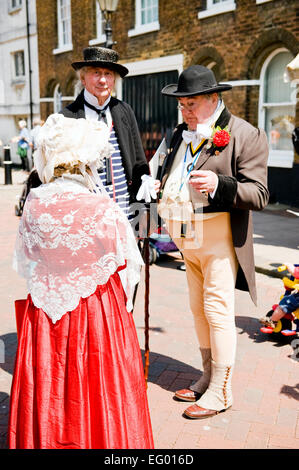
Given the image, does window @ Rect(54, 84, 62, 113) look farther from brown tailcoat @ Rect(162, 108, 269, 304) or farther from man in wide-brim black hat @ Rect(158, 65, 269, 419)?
brown tailcoat @ Rect(162, 108, 269, 304)

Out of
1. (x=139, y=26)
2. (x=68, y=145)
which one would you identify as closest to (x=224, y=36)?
(x=139, y=26)

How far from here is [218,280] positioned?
2.79 m

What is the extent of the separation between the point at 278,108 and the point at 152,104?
180 inches

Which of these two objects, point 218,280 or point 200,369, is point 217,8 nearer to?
point 200,369

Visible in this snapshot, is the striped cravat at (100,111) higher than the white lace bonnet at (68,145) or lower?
higher

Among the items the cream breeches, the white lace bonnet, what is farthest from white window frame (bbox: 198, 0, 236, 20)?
the white lace bonnet

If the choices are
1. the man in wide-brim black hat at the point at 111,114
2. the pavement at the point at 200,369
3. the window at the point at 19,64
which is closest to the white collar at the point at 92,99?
the man in wide-brim black hat at the point at 111,114

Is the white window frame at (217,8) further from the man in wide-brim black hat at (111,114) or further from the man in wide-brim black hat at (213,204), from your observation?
the man in wide-brim black hat at (213,204)

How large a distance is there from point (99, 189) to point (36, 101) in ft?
63.2

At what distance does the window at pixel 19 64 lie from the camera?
21141 millimetres

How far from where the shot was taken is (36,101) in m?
20.2

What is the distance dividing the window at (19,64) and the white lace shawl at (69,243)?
68.7 feet

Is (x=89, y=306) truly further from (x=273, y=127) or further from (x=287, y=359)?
(x=273, y=127)

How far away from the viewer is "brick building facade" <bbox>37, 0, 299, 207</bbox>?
33.0 ft
